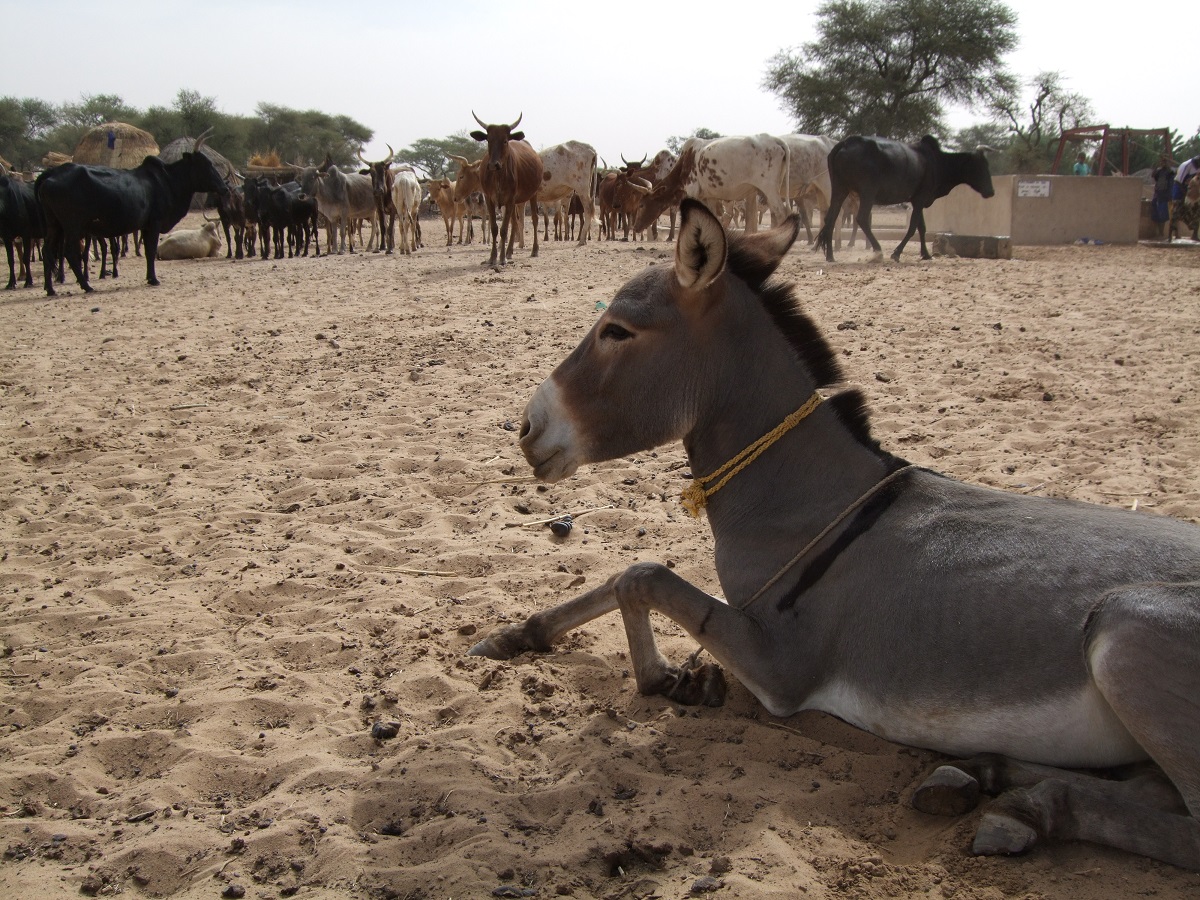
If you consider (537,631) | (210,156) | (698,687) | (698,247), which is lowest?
(698,687)

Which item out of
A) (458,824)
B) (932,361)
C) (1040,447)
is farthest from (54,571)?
(932,361)

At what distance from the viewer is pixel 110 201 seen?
1684 centimetres

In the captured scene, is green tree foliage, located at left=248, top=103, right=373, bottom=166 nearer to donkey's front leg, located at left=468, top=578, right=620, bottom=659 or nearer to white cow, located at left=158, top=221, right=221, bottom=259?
white cow, located at left=158, top=221, right=221, bottom=259

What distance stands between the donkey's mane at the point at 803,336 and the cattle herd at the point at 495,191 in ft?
49.8

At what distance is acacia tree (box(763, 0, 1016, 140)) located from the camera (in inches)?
1821

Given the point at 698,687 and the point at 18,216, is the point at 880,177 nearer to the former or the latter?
the point at 18,216

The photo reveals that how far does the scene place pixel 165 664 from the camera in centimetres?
405

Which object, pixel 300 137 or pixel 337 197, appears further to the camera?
pixel 300 137

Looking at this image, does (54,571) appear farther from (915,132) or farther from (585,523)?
(915,132)

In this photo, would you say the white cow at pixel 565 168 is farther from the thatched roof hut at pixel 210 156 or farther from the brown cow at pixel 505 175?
the thatched roof hut at pixel 210 156

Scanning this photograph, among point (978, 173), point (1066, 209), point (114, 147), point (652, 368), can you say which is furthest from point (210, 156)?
point (652, 368)

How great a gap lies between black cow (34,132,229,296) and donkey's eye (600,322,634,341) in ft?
52.0

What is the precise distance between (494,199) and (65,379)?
11.8 m

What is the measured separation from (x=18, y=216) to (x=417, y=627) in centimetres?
1714
